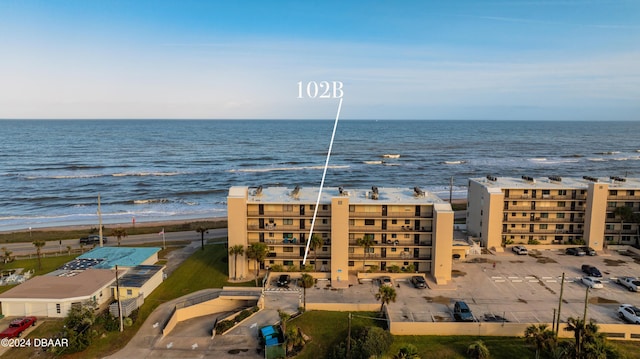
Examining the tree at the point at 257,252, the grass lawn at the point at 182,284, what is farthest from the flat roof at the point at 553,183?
the grass lawn at the point at 182,284

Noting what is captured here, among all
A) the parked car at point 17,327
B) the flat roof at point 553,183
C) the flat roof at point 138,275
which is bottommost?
the parked car at point 17,327

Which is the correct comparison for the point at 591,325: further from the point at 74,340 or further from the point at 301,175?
the point at 301,175

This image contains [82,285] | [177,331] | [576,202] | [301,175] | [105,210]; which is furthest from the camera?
[301,175]

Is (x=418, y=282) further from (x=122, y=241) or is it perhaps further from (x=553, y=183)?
(x=122, y=241)

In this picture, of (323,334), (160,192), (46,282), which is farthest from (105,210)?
(323,334)

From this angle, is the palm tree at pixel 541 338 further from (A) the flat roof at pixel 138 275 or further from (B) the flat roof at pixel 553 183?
(A) the flat roof at pixel 138 275

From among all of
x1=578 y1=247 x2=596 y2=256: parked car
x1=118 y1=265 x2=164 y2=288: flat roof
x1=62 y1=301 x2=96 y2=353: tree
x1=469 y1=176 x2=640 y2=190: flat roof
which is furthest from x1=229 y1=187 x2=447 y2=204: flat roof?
x1=578 y1=247 x2=596 y2=256: parked car

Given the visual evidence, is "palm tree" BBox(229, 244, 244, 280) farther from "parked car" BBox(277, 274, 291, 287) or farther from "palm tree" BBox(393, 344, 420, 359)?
"palm tree" BBox(393, 344, 420, 359)
